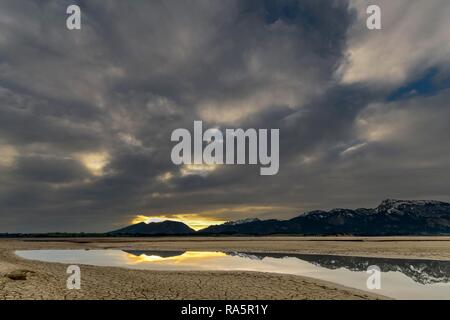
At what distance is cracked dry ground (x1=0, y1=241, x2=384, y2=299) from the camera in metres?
14.1

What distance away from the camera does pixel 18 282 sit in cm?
1593

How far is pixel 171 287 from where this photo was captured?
1631 cm

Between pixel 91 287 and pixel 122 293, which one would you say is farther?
pixel 91 287

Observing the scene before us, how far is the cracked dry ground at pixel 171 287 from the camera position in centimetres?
1413

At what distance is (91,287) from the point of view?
15898 mm
